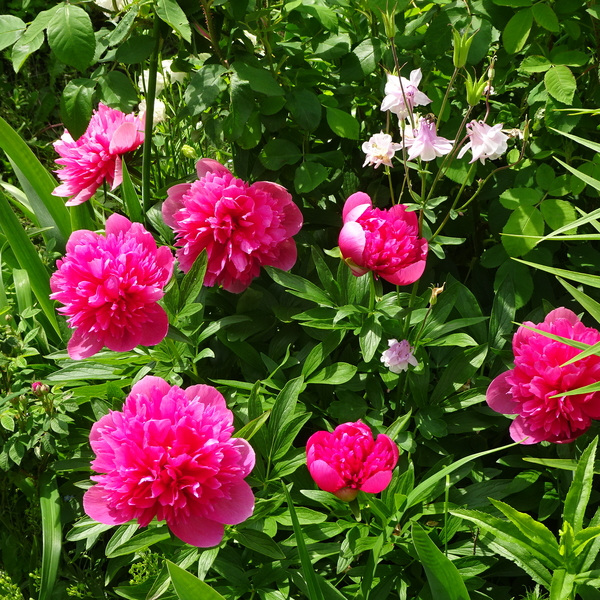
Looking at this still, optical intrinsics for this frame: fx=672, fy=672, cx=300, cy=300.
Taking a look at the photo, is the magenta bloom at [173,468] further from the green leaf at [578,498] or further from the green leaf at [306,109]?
the green leaf at [306,109]

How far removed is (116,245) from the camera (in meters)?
1.08

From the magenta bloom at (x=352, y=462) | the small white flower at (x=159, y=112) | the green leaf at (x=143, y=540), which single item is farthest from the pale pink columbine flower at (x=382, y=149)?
the small white flower at (x=159, y=112)

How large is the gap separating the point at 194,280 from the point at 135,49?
0.46 metres

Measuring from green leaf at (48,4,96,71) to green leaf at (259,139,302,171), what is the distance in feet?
1.38

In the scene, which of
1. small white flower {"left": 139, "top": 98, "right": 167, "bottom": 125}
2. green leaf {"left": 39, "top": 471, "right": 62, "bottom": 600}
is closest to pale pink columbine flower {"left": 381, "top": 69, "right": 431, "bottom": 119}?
small white flower {"left": 139, "top": 98, "right": 167, "bottom": 125}

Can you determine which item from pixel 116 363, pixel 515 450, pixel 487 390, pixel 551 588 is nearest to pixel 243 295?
pixel 116 363

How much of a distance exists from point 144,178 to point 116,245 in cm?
34

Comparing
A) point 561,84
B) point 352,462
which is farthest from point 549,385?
point 561,84

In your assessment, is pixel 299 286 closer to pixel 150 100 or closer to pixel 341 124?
pixel 341 124

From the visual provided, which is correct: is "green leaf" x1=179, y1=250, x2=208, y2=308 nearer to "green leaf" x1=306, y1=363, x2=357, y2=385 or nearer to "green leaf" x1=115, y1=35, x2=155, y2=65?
"green leaf" x1=306, y1=363, x2=357, y2=385

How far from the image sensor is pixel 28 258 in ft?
5.13

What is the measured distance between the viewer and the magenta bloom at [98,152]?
1356mm

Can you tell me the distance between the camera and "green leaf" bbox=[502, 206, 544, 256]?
1.29 m

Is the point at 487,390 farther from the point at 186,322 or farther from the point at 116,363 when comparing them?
the point at 116,363
